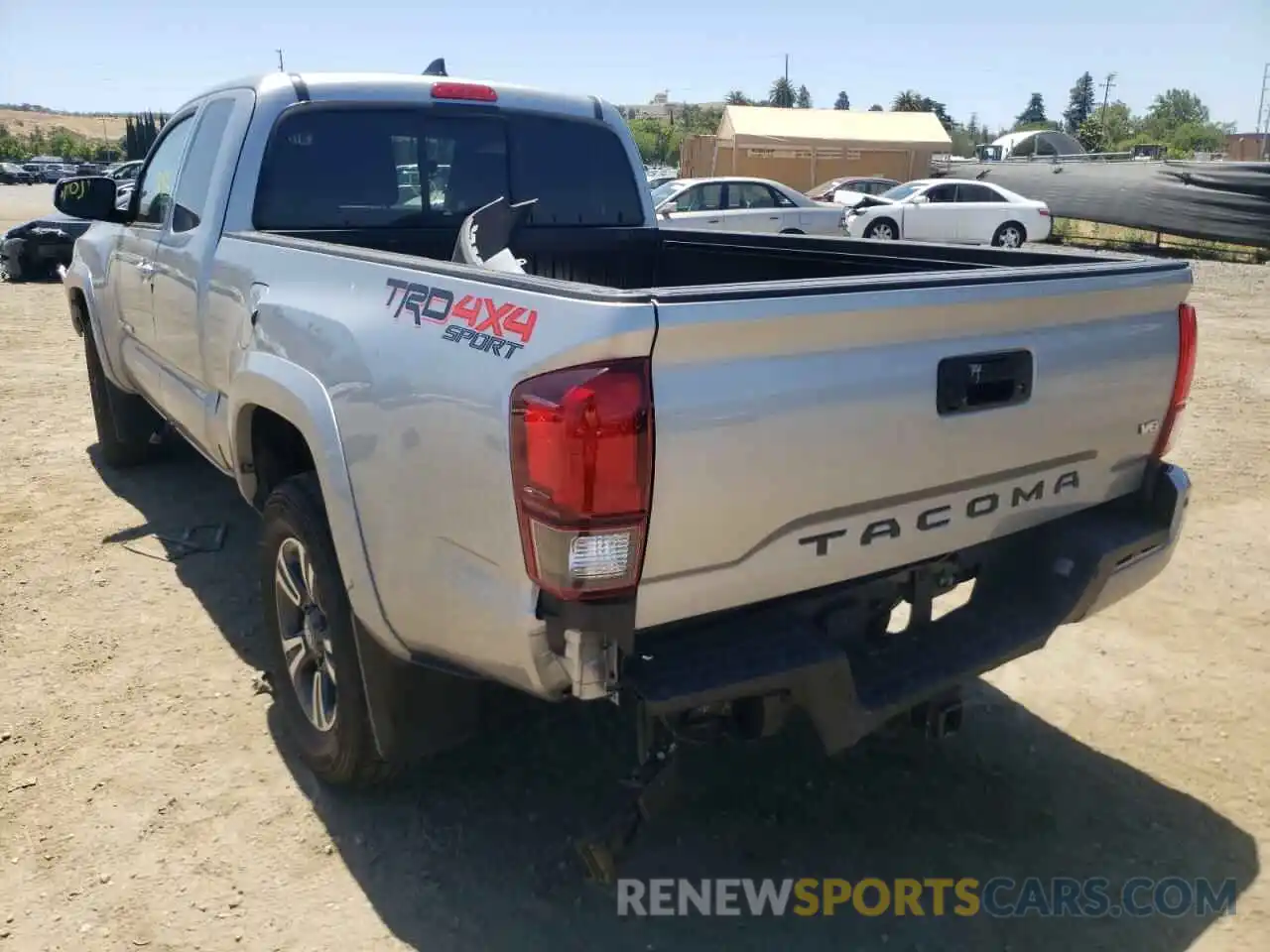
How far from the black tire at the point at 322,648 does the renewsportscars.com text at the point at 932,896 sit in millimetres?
816

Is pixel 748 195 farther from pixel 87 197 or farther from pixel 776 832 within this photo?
pixel 776 832

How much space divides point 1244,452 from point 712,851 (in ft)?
17.9

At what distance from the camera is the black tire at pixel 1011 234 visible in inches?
843

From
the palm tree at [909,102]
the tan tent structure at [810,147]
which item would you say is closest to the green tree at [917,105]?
the palm tree at [909,102]

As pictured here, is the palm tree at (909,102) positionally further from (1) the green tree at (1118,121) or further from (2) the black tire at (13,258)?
(2) the black tire at (13,258)

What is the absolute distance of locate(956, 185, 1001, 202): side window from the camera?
2150 centimetres

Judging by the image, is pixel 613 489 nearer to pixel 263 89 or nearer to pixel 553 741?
pixel 553 741

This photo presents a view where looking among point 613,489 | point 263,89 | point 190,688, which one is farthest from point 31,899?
point 263,89

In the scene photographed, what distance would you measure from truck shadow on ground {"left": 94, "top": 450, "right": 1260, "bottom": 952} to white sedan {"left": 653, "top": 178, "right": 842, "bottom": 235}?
14447mm

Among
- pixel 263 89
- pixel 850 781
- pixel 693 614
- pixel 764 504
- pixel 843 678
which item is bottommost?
pixel 850 781

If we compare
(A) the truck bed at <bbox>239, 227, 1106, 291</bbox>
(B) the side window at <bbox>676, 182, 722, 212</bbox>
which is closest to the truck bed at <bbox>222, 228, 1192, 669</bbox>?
(A) the truck bed at <bbox>239, 227, 1106, 291</bbox>

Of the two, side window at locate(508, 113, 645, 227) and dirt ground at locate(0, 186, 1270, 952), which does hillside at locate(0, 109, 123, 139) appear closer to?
side window at locate(508, 113, 645, 227)

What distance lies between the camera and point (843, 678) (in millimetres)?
2312

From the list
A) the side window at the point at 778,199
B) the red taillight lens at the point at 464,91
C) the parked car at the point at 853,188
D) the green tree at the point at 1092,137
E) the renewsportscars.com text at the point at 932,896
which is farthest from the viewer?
the green tree at the point at 1092,137
